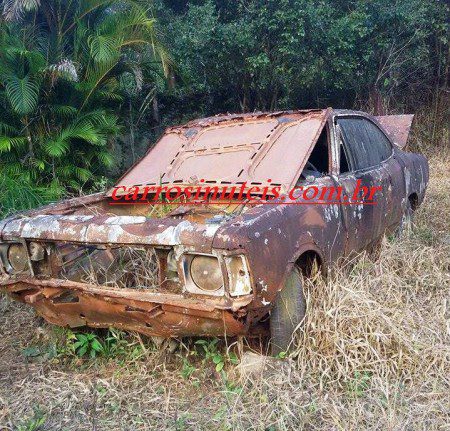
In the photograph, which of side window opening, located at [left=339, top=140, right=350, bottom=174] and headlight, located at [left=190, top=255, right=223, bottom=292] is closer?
headlight, located at [left=190, top=255, right=223, bottom=292]

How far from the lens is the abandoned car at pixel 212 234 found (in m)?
2.42

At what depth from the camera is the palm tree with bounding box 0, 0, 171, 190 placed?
20.5ft

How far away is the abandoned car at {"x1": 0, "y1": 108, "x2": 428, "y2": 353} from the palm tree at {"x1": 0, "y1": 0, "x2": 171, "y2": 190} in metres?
2.79

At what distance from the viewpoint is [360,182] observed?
3.77 m

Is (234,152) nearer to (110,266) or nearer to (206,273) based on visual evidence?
(110,266)

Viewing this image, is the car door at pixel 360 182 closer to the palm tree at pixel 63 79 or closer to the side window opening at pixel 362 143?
the side window opening at pixel 362 143

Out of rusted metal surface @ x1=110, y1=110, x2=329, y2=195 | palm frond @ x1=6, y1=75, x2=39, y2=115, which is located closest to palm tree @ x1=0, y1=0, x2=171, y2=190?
palm frond @ x1=6, y1=75, x2=39, y2=115

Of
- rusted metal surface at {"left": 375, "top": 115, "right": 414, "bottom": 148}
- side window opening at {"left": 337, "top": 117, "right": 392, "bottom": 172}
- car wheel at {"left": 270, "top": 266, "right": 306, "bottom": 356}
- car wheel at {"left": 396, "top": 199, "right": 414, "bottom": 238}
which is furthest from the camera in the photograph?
rusted metal surface at {"left": 375, "top": 115, "right": 414, "bottom": 148}

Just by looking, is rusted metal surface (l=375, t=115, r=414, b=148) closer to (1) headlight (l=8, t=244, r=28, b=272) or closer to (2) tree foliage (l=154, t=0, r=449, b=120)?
(2) tree foliage (l=154, t=0, r=449, b=120)

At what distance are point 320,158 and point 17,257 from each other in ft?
7.78

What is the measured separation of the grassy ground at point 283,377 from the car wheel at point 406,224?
1.17 m

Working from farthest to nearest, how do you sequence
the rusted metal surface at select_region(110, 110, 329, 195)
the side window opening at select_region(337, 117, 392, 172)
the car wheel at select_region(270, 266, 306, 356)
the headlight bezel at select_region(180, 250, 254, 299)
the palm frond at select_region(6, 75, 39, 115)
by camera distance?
the palm frond at select_region(6, 75, 39, 115), the side window opening at select_region(337, 117, 392, 172), the rusted metal surface at select_region(110, 110, 329, 195), the car wheel at select_region(270, 266, 306, 356), the headlight bezel at select_region(180, 250, 254, 299)

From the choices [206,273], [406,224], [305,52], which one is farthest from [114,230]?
[305,52]

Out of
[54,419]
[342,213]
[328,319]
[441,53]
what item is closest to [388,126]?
[342,213]
